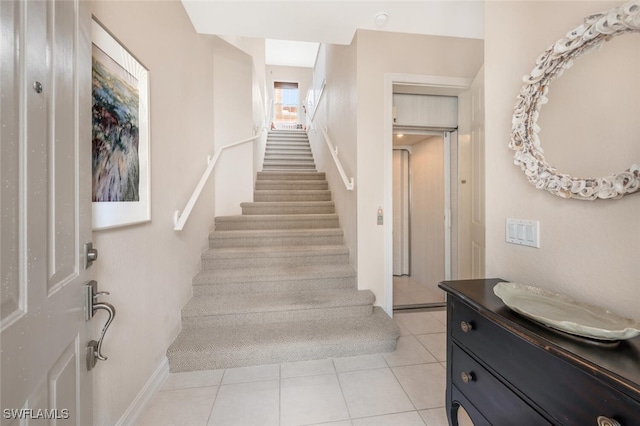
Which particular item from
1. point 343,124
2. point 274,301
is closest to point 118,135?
point 274,301

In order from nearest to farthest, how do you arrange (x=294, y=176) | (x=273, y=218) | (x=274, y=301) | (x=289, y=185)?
(x=274, y=301) < (x=273, y=218) < (x=289, y=185) < (x=294, y=176)

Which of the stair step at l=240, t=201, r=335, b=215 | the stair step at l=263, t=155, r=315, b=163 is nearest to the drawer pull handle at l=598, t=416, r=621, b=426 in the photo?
the stair step at l=240, t=201, r=335, b=215

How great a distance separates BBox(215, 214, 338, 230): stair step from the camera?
314 cm

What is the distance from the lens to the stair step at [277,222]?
124 inches

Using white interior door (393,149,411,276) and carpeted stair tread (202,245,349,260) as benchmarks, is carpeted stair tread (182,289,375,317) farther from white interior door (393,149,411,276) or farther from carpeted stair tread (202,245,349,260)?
white interior door (393,149,411,276)

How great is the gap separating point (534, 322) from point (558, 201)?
0.49m

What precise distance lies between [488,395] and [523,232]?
670 mm

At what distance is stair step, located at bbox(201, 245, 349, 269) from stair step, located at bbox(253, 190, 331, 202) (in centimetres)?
112

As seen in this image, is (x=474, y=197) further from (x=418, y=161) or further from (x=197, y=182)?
(x=197, y=182)

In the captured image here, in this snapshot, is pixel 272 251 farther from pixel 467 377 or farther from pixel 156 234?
pixel 467 377

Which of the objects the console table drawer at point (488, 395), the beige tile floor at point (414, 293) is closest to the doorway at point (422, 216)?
the beige tile floor at point (414, 293)

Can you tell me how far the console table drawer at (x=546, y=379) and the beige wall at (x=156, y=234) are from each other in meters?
1.65

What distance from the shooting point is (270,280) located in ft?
7.81

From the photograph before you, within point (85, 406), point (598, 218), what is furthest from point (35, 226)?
point (598, 218)
